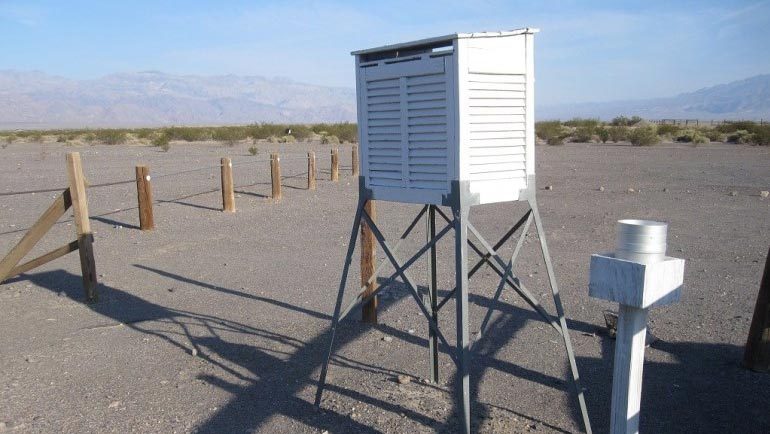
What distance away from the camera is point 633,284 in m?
2.82

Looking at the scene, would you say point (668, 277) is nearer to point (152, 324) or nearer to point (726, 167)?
point (152, 324)

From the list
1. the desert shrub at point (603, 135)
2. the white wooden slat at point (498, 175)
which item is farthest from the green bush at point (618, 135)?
the white wooden slat at point (498, 175)

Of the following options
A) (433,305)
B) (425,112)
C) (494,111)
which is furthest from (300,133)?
(494,111)

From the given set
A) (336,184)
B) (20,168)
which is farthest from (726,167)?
(20,168)

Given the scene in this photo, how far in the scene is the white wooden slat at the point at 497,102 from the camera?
4.01 meters

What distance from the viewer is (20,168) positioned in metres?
25.7

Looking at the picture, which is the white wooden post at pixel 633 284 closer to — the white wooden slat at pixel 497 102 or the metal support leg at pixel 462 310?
the metal support leg at pixel 462 310

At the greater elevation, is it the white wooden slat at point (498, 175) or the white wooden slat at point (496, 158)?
the white wooden slat at point (496, 158)

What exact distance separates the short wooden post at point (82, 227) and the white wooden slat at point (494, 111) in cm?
536

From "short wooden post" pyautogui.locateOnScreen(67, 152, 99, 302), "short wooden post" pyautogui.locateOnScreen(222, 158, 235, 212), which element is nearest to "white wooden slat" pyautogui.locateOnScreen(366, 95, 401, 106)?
"short wooden post" pyautogui.locateOnScreen(67, 152, 99, 302)

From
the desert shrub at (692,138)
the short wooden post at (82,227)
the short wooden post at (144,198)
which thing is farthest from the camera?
the desert shrub at (692,138)

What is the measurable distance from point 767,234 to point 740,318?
498cm

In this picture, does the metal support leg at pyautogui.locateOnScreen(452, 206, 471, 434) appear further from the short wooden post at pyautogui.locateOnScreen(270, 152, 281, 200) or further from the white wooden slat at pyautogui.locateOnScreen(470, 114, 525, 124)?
the short wooden post at pyautogui.locateOnScreen(270, 152, 281, 200)

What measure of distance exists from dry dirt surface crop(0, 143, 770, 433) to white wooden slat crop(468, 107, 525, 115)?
6.78 feet
